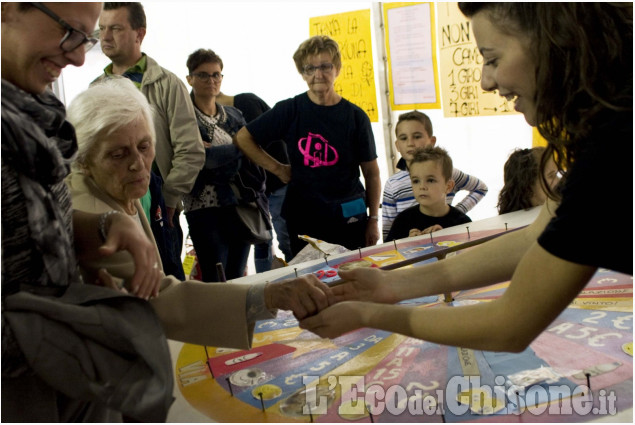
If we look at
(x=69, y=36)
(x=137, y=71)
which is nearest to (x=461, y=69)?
(x=137, y=71)

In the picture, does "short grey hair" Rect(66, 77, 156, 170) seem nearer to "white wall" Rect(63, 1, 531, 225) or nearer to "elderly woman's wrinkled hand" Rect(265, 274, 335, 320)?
"elderly woman's wrinkled hand" Rect(265, 274, 335, 320)

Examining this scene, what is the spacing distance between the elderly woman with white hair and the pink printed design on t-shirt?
1709 mm

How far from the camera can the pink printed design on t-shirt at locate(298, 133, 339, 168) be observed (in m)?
4.07

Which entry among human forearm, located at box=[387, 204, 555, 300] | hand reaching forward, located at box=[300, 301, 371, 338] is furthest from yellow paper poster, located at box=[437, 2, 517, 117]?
hand reaching forward, located at box=[300, 301, 371, 338]

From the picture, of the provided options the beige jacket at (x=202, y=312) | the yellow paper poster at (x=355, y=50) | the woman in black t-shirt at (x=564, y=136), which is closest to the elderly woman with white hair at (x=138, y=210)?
the beige jacket at (x=202, y=312)

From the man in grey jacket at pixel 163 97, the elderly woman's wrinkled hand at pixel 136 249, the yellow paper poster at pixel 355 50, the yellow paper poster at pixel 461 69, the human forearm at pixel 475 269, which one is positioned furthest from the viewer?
the yellow paper poster at pixel 355 50

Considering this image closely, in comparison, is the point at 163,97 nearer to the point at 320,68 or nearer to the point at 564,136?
the point at 320,68

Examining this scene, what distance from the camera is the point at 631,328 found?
6.70 feet

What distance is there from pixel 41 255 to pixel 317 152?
282 cm

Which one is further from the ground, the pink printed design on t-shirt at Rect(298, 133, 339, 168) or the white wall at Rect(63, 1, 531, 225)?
the white wall at Rect(63, 1, 531, 225)

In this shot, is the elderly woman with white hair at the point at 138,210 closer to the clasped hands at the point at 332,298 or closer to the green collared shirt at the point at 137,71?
the clasped hands at the point at 332,298

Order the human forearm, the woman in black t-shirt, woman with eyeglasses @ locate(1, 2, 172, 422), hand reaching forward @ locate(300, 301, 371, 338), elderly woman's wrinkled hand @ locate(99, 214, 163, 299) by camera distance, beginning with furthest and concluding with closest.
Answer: the human forearm → hand reaching forward @ locate(300, 301, 371, 338) → elderly woman's wrinkled hand @ locate(99, 214, 163, 299) → woman with eyeglasses @ locate(1, 2, 172, 422) → the woman in black t-shirt

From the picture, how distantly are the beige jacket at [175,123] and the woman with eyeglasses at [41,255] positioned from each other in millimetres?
2332

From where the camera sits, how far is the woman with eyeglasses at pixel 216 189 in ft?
13.5
